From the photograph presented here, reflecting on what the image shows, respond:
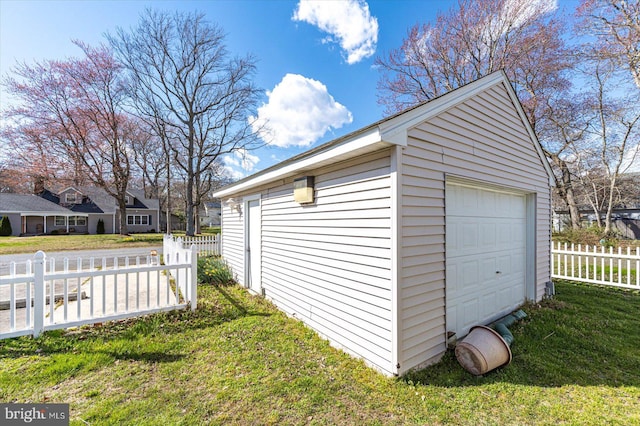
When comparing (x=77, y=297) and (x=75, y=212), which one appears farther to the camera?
(x=75, y=212)

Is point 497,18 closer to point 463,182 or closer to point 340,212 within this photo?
point 463,182

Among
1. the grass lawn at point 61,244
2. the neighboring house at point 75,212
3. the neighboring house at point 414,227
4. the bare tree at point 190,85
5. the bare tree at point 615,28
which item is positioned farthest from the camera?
the neighboring house at point 75,212

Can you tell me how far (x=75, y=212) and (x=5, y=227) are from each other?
15.0 feet

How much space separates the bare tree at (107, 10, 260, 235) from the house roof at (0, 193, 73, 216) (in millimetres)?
14160

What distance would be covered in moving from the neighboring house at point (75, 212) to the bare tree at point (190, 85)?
483 inches

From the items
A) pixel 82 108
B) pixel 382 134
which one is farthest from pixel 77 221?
pixel 382 134

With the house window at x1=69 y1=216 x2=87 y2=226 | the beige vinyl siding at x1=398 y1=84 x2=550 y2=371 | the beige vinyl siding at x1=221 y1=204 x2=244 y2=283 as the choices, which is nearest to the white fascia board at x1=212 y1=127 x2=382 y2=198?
the beige vinyl siding at x1=398 y1=84 x2=550 y2=371

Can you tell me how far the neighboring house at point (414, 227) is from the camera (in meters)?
2.88

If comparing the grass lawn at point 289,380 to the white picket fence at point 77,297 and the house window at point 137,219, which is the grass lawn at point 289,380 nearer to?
the white picket fence at point 77,297

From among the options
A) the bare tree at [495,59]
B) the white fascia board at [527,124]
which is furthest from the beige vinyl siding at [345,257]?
the bare tree at [495,59]

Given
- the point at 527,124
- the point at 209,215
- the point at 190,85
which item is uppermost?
the point at 190,85

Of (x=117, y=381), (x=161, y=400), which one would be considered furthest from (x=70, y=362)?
(x=161, y=400)

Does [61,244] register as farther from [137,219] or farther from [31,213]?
[137,219]

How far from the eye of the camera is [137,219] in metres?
29.4
